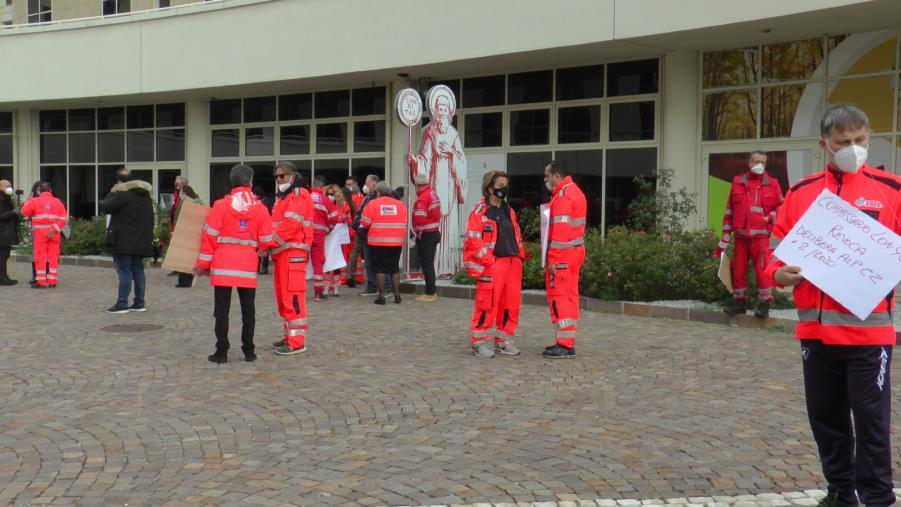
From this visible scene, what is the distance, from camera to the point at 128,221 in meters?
12.3

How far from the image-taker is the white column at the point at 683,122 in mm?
17109

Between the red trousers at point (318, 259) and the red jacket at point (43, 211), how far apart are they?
16.0ft

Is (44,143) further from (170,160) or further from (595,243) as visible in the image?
(595,243)

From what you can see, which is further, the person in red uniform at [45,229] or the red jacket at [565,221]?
the person in red uniform at [45,229]

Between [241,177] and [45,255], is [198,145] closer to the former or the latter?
[45,255]

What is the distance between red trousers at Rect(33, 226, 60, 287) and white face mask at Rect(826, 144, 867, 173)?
14.1 meters

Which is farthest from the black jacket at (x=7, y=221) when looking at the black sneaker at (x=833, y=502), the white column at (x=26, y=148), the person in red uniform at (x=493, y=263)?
the black sneaker at (x=833, y=502)

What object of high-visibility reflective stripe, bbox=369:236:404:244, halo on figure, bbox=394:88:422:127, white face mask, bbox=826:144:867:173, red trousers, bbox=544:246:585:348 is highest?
halo on figure, bbox=394:88:422:127

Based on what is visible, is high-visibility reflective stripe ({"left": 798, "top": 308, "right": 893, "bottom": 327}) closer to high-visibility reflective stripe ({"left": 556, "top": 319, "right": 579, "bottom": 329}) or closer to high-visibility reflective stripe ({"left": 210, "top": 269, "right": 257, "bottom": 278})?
high-visibility reflective stripe ({"left": 556, "top": 319, "right": 579, "bottom": 329})

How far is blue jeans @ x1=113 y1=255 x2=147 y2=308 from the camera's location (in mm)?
12398

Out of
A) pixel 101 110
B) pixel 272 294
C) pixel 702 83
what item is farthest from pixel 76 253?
pixel 702 83

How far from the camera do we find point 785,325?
11.2 m

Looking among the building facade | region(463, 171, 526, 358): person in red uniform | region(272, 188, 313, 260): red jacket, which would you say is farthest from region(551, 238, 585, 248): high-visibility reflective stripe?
the building facade

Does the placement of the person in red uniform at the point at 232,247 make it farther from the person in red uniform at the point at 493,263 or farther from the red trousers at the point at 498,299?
the red trousers at the point at 498,299
